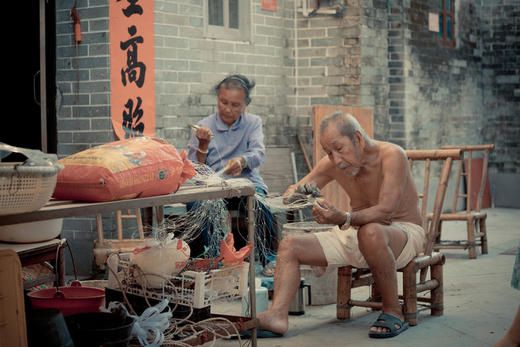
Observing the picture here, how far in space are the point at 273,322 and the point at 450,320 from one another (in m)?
1.26

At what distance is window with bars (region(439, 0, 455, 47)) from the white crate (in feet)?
25.1

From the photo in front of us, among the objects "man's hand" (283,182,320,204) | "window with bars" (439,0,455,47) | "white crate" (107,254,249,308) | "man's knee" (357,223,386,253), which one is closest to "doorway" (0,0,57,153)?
"man's hand" (283,182,320,204)

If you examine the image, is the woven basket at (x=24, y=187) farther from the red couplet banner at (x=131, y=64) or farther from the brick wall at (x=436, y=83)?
the brick wall at (x=436, y=83)

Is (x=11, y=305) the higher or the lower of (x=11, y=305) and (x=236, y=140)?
the lower

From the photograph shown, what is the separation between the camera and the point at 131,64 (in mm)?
6164

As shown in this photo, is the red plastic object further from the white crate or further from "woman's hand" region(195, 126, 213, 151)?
"woman's hand" region(195, 126, 213, 151)

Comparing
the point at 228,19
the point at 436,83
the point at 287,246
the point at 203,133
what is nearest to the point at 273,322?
the point at 287,246

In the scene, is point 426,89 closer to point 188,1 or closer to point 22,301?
point 188,1

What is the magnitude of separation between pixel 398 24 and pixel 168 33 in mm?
4040

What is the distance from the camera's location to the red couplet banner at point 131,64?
20.1 feet

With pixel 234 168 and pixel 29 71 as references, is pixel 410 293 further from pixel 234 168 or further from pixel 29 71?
pixel 29 71

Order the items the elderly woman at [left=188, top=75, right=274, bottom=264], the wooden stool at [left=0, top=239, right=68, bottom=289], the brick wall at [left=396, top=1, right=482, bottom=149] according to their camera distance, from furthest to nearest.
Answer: the brick wall at [left=396, top=1, right=482, bottom=149] → the elderly woman at [left=188, top=75, right=274, bottom=264] → the wooden stool at [left=0, top=239, right=68, bottom=289]

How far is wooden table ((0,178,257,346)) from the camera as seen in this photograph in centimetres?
241

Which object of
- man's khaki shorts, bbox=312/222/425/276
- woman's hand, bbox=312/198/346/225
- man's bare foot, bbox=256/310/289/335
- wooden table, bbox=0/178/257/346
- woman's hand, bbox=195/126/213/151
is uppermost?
woman's hand, bbox=195/126/213/151
